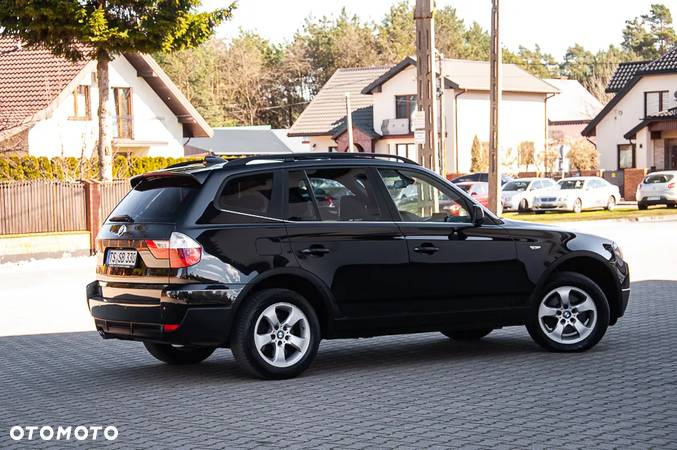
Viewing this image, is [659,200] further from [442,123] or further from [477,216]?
[477,216]

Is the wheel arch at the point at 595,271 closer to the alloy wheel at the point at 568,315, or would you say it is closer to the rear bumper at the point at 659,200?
the alloy wheel at the point at 568,315

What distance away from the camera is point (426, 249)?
32.6ft

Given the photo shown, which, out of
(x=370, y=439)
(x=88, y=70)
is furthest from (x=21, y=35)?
(x=370, y=439)

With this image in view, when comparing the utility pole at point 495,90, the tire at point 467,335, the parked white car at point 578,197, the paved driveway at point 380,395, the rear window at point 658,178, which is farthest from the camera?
the rear window at point 658,178

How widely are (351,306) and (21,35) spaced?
931 inches

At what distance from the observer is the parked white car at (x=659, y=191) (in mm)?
48469

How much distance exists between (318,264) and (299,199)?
578mm

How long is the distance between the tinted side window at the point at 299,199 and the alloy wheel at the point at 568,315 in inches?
92.3

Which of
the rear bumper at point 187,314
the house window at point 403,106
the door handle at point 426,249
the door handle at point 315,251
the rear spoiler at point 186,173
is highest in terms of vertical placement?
the house window at point 403,106

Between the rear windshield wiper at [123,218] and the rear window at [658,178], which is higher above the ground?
the rear windshield wiper at [123,218]

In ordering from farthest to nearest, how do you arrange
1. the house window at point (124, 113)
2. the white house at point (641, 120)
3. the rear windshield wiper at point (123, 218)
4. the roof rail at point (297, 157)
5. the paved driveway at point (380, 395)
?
the white house at point (641, 120) → the house window at point (124, 113) → the roof rail at point (297, 157) → the rear windshield wiper at point (123, 218) → the paved driveway at point (380, 395)

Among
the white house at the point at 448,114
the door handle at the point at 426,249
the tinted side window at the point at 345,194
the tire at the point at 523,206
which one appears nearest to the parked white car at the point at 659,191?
the tire at the point at 523,206

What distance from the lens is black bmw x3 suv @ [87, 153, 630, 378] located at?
9086mm

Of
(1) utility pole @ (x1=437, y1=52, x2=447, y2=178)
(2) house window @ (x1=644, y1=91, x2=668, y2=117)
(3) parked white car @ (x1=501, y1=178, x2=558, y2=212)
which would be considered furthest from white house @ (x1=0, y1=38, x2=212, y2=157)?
(2) house window @ (x1=644, y1=91, x2=668, y2=117)
